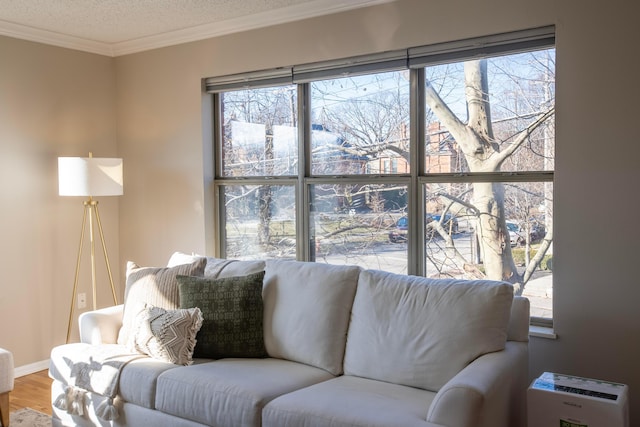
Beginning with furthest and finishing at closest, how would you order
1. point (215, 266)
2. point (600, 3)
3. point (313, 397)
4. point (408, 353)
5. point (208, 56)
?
point (208, 56), point (215, 266), point (600, 3), point (408, 353), point (313, 397)

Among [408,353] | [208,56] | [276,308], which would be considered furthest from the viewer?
[208,56]

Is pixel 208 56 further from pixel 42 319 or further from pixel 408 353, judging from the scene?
pixel 408 353

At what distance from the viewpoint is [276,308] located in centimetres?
325

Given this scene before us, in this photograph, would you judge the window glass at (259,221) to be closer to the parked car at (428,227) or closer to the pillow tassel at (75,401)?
the parked car at (428,227)

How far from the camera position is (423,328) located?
9.12 ft

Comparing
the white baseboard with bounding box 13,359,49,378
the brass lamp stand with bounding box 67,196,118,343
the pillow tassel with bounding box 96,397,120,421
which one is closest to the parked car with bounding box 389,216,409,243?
the pillow tassel with bounding box 96,397,120,421

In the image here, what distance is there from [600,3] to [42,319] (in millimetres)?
4199

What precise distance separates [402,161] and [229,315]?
4.67 feet

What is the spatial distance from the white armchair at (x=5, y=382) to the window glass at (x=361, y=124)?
2.16 meters

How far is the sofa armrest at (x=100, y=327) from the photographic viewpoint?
11.2ft

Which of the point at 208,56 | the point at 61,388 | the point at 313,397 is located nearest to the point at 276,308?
the point at 313,397

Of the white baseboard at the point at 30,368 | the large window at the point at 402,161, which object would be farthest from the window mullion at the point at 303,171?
the white baseboard at the point at 30,368

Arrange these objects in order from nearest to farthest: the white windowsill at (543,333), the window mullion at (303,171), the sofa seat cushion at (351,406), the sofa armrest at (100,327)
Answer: the sofa seat cushion at (351,406)
the white windowsill at (543,333)
the sofa armrest at (100,327)
the window mullion at (303,171)

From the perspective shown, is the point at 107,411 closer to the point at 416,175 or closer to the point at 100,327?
the point at 100,327
